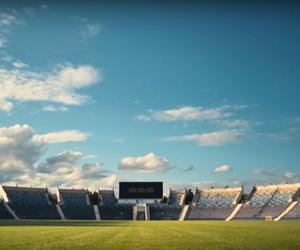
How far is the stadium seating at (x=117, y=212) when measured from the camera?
413ft

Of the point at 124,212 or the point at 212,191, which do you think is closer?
the point at 124,212

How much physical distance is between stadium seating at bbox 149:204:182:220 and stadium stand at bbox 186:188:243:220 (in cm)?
397

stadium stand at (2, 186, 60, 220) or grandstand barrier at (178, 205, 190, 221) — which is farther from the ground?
stadium stand at (2, 186, 60, 220)

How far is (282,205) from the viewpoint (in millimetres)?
112438

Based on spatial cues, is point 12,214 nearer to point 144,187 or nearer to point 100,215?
point 100,215

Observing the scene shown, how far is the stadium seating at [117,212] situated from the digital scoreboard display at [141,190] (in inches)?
257

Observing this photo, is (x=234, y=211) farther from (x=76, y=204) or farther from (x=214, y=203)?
(x=76, y=204)

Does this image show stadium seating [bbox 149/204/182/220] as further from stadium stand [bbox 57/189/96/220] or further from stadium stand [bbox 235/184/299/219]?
stadium stand [bbox 235/184/299/219]

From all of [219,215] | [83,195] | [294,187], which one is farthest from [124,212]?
[294,187]

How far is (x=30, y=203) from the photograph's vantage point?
123m

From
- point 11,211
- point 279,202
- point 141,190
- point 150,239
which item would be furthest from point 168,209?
point 150,239

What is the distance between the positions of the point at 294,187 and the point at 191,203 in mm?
32130

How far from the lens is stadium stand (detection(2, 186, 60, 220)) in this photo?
11719 cm

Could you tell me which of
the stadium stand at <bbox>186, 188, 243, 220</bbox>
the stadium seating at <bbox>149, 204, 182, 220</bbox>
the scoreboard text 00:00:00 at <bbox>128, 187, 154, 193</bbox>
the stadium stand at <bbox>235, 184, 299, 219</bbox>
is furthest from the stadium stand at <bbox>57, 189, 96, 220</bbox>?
the stadium stand at <bbox>235, 184, 299, 219</bbox>
